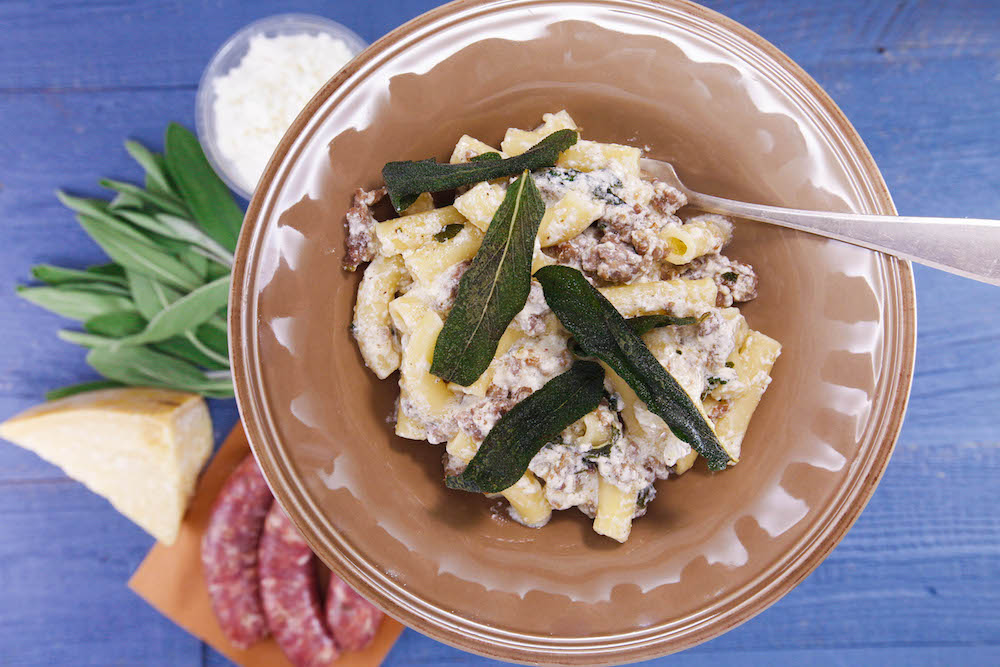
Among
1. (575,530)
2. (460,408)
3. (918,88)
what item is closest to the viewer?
(460,408)

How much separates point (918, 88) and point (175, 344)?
2341 millimetres

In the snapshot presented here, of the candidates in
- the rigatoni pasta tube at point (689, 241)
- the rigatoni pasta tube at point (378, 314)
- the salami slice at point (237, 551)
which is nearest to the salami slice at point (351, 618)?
the salami slice at point (237, 551)

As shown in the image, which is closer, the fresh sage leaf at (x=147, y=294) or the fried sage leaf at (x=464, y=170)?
the fried sage leaf at (x=464, y=170)

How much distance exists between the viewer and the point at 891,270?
4.88 feet

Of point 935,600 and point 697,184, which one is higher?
point 697,184

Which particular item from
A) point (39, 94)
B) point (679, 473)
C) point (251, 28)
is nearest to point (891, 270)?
point (679, 473)

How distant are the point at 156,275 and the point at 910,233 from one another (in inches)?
76.6

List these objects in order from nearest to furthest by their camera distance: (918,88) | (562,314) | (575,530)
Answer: (562,314) < (575,530) < (918,88)

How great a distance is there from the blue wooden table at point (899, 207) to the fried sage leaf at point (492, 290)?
116 centimetres

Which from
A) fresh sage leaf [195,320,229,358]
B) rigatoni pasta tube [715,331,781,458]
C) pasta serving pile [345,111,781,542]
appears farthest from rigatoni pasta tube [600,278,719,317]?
fresh sage leaf [195,320,229,358]

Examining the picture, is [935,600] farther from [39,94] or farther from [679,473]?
[39,94]

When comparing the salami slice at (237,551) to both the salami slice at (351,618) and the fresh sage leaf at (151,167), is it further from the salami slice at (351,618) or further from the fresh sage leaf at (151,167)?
the fresh sage leaf at (151,167)

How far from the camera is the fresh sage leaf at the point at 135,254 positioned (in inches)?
80.6

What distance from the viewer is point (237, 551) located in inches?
87.4
